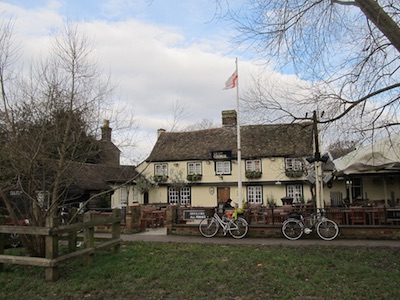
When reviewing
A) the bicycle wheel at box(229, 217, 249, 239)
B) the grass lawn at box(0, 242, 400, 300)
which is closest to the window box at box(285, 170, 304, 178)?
the bicycle wheel at box(229, 217, 249, 239)

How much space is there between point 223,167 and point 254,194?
341 centimetres

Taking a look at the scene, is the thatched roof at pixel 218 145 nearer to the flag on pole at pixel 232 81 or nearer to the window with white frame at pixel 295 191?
the window with white frame at pixel 295 191

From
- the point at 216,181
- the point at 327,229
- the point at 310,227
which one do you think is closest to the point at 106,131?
the point at 310,227

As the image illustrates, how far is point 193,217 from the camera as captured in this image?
44.8ft

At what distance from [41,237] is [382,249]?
26.9 ft

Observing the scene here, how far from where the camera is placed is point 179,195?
102 ft

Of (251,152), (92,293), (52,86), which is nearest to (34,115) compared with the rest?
(52,86)

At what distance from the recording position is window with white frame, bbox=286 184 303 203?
28.3 meters

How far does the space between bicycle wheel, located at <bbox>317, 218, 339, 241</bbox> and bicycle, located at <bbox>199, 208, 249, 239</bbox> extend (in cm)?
241

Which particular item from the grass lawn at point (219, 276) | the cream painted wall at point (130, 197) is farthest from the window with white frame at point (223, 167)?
the grass lawn at point (219, 276)

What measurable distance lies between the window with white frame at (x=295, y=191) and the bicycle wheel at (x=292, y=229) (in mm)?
16990

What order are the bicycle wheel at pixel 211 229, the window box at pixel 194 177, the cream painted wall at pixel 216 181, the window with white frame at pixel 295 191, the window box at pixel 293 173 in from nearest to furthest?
the bicycle wheel at pixel 211 229, the window box at pixel 293 173, the window with white frame at pixel 295 191, the cream painted wall at pixel 216 181, the window box at pixel 194 177

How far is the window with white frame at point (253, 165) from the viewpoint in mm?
29469

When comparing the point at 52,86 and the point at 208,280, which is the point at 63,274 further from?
the point at 52,86
